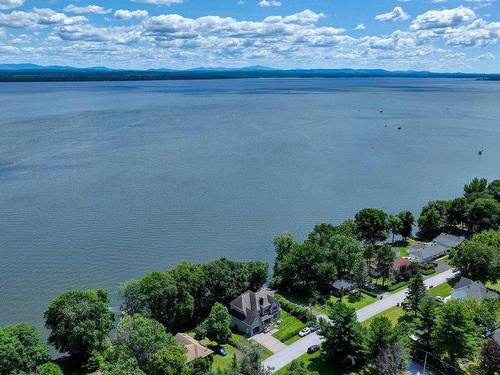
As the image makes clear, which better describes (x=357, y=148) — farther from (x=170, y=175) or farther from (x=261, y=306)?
(x=261, y=306)

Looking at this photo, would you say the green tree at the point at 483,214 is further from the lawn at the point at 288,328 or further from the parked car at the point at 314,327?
the parked car at the point at 314,327

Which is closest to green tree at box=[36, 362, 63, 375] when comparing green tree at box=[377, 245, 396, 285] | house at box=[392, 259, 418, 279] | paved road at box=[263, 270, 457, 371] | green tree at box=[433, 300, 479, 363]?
paved road at box=[263, 270, 457, 371]

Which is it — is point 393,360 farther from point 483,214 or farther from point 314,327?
point 483,214

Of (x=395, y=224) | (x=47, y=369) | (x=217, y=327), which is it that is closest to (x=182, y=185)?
(x=395, y=224)

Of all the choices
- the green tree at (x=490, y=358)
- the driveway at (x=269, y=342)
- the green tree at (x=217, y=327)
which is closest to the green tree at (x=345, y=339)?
the driveway at (x=269, y=342)

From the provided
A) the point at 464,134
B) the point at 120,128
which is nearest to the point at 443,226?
the point at 464,134

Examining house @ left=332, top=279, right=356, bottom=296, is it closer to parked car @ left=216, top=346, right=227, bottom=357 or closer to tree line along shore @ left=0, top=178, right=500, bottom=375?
tree line along shore @ left=0, top=178, right=500, bottom=375

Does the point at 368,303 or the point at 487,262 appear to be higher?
the point at 487,262
